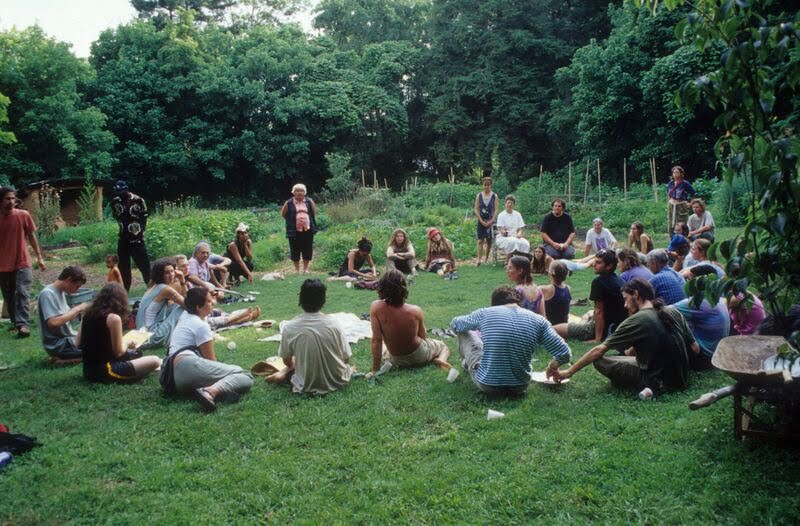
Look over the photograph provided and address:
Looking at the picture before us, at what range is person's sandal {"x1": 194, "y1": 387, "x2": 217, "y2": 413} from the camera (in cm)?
523

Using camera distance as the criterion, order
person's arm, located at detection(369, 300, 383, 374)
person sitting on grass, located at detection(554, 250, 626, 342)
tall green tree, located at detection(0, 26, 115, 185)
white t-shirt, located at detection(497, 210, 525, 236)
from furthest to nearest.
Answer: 1. tall green tree, located at detection(0, 26, 115, 185)
2. white t-shirt, located at detection(497, 210, 525, 236)
3. person sitting on grass, located at detection(554, 250, 626, 342)
4. person's arm, located at detection(369, 300, 383, 374)

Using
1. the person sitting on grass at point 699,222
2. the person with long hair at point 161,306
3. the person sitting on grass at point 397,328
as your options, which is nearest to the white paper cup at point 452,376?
the person sitting on grass at point 397,328

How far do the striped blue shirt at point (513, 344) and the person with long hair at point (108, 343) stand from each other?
3.24 metres

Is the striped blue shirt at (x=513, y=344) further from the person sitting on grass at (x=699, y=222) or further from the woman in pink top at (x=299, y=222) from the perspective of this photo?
the woman in pink top at (x=299, y=222)

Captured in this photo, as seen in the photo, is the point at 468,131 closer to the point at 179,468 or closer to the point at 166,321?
the point at 166,321

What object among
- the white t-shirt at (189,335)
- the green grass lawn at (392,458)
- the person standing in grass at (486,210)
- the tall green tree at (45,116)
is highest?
the tall green tree at (45,116)

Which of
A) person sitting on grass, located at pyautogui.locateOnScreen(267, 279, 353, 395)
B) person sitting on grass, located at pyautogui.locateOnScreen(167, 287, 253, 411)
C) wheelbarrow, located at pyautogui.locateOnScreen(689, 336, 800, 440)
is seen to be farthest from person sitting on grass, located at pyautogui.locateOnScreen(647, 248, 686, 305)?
person sitting on grass, located at pyautogui.locateOnScreen(167, 287, 253, 411)

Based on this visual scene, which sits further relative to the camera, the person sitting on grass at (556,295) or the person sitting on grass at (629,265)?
the person sitting on grass at (556,295)

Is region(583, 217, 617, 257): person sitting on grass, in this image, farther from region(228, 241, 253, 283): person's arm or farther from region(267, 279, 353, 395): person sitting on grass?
region(267, 279, 353, 395): person sitting on grass

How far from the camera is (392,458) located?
14.3ft

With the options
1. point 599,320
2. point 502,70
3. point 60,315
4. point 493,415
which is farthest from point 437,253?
point 502,70

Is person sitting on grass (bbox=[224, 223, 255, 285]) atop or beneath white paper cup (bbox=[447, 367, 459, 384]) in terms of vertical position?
atop

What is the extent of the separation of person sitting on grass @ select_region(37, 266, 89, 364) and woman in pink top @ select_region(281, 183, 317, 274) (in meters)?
5.47

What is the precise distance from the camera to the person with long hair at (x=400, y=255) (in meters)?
11.6
